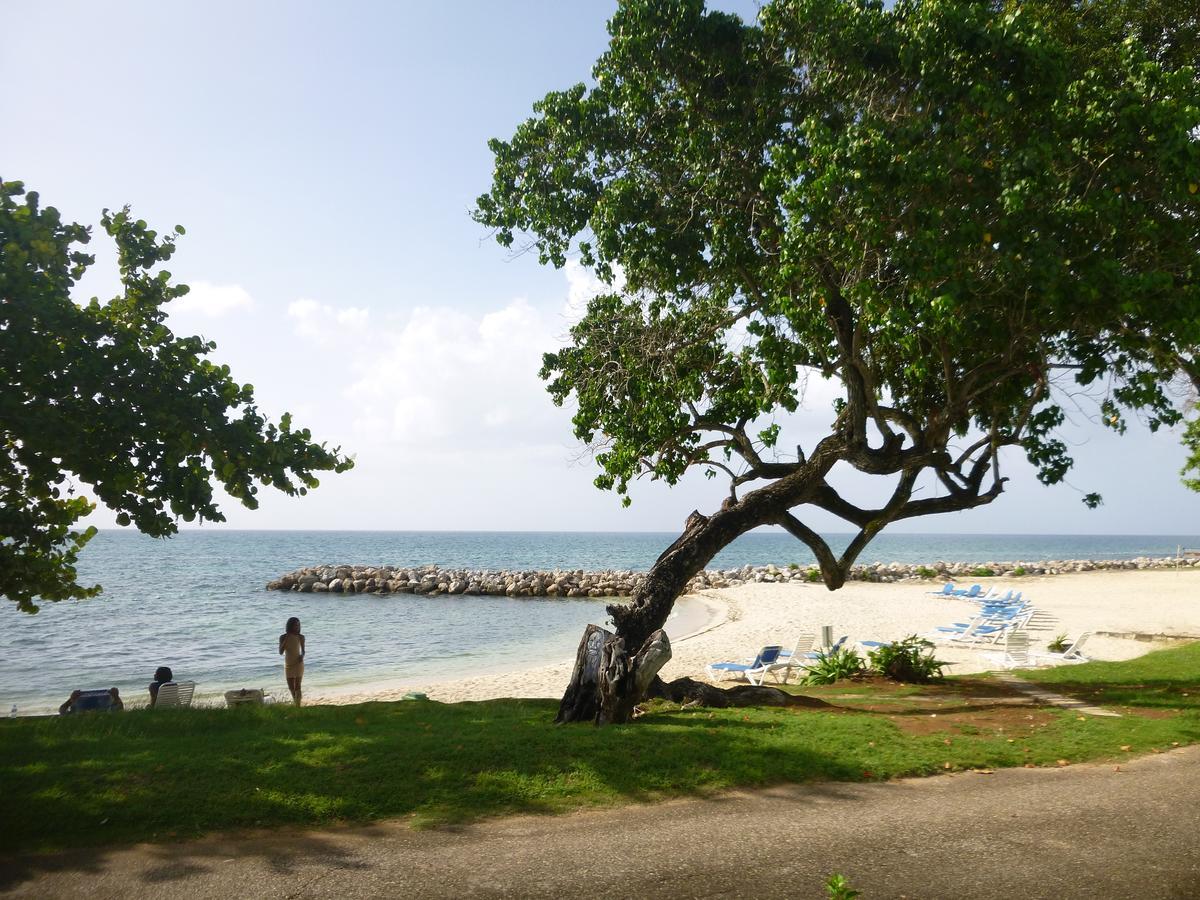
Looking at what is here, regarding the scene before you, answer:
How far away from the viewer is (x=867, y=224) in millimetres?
10094

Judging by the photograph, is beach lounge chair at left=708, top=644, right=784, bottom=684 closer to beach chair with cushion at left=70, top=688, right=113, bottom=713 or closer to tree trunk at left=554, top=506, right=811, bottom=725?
tree trunk at left=554, top=506, right=811, bottom=725

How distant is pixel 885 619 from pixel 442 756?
84.8ft

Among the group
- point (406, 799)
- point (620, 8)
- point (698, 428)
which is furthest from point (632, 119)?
point (406, 799)

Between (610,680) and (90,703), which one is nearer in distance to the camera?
(610,680)

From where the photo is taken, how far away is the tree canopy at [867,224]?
986cm

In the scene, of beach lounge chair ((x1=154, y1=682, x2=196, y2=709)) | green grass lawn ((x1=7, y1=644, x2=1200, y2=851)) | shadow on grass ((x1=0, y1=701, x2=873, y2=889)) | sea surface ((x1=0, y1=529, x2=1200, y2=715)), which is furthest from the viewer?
sea surface ((x1=0, y1=529, x2=1200, y2=715))

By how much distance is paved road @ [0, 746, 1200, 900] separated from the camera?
5.55m

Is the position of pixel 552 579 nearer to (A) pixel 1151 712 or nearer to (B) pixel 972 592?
(B) pixel 972 592

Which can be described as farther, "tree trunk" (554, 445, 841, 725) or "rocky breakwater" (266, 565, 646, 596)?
"rocky breakwater" (266, 565, 646, 596)

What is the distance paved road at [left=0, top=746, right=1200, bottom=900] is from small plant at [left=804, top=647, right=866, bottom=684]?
8.82m

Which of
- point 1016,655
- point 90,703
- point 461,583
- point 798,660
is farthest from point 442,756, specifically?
point 461,583

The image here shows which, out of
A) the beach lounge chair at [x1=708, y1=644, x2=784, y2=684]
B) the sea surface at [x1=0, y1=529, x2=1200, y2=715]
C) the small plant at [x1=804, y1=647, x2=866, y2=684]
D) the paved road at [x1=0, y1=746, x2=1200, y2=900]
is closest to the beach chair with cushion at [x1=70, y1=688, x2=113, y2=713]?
the sea surface at [x1=0, y1=529, x2=1200, y2=715]

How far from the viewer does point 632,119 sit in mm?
12523

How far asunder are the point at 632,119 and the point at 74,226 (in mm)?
7643
